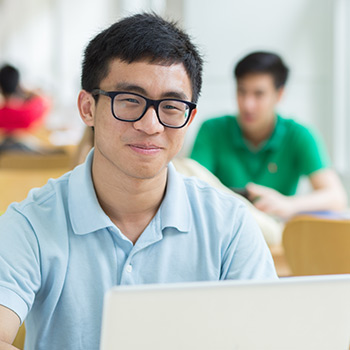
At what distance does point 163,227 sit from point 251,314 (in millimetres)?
465

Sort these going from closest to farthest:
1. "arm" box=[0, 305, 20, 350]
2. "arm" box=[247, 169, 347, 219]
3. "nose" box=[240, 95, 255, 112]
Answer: "arm" box=[0, 305, 20, 350] < "arm" box=[247, 169, 347, 219] < "nose" box=[240, 95, 255, 112]

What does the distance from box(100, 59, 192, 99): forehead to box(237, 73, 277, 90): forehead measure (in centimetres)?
166

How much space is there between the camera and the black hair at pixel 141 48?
1.11 metres

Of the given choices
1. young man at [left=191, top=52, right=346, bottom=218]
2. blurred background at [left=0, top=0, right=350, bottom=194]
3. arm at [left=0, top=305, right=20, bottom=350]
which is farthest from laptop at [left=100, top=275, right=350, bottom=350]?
blurred background at [left=0, top=0, right=350, bottom=194]

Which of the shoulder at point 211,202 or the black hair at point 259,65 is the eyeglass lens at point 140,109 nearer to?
the shoulder at point 211,202

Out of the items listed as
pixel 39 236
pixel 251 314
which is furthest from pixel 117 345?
pixel 39 236

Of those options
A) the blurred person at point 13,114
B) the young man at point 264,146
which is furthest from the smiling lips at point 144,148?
the blurred person at point 13,114

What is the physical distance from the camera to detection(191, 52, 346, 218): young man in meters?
2.75

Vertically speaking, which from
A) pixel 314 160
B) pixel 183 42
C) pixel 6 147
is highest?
pixel 183 42

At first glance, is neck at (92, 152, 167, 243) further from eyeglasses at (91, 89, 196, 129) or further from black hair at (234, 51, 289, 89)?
black hair at (234, 51, 289, 89)

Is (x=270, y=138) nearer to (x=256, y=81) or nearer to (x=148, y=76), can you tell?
(x=256, y=81)

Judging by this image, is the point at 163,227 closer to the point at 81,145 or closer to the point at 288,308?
the point at 288,308

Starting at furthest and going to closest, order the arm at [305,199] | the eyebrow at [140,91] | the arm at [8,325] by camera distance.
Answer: the arm at [305,199]
the eyebrow at [140,91]
the arm at [8,325]

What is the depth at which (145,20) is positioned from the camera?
1156mm
